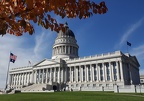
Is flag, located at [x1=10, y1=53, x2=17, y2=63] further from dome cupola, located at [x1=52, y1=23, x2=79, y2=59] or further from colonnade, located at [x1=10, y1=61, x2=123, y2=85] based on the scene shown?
dome cupola, located at [x1=52, y1=23, x2=79, y2=59]

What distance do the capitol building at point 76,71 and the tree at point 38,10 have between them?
59.6m

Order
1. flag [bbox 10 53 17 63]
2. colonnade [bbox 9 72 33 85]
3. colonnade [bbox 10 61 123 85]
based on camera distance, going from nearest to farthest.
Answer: flag [bbox 10 53 17 63] < colonnade [bbox 10 61 123 85] < colonnade [bbox 9 72 33 85]

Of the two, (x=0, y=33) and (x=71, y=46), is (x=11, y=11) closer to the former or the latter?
(x=0, y=33)

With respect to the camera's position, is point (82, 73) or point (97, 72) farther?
point (82, 73)

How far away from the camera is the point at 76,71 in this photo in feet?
300

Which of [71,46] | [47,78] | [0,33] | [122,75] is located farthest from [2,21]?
[71,46]

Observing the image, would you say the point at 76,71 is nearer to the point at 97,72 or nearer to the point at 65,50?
the point at 97,72

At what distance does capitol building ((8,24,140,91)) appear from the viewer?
78.2 m

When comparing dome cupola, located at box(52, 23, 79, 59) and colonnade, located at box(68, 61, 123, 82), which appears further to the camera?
dome cupola, located at box(52, 23, 79, 59)

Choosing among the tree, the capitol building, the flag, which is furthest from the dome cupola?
the tree

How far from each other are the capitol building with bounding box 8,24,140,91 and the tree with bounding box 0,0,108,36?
5959cm

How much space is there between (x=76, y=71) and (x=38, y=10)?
3452 inches

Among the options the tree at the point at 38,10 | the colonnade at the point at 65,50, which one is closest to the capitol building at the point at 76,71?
the colonnade at the point at 65,50

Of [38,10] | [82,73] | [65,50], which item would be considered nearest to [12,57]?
[82,73]
